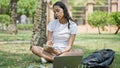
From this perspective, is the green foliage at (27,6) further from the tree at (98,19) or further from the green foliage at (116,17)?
the green foliage at (116,17)

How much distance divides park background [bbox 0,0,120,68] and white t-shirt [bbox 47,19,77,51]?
0.80m

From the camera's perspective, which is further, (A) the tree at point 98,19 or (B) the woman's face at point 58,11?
(A) the tree at point 98,19

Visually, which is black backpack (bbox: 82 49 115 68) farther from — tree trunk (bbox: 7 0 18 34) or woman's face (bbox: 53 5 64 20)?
tree trunk (bbox: 7 0 18 34)

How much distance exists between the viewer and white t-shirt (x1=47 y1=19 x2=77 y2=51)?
19.9 feet

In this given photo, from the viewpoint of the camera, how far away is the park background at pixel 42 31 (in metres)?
9.30

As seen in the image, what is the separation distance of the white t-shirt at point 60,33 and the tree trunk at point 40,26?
4347mm

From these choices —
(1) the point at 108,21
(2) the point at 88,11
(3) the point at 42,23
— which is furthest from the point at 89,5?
(3) the point at 42,23

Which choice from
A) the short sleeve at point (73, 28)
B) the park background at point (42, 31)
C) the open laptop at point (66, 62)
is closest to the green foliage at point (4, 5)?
the park background at point (42, 31)

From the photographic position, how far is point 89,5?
101ft

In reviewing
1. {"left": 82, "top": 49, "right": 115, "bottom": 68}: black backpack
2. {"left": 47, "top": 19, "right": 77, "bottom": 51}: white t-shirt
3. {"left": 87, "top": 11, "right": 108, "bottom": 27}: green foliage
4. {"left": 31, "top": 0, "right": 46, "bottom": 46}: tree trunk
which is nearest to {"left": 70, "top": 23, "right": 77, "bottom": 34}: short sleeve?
{"left": 47, "top": 19, "right": 77, "bottom": 51}: white t-shirt

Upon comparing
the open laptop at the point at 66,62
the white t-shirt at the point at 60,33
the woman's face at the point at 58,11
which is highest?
the woman's face at the point at 58,11

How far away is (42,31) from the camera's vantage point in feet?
35.7

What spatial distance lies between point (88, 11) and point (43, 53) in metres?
24.0

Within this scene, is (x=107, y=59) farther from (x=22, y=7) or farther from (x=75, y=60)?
(x=22, y=7)
